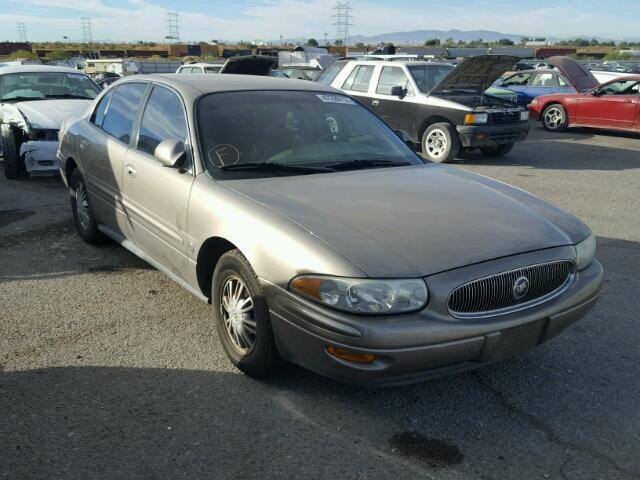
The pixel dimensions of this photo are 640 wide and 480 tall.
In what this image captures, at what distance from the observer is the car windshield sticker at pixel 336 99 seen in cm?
444

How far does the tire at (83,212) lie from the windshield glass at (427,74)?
695 cm

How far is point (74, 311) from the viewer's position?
4.23 m

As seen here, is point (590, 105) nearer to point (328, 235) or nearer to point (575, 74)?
point (575, 74)

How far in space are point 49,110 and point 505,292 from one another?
25.4ft

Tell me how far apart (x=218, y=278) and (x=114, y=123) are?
7.18 ft

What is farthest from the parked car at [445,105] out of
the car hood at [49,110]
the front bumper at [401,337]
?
the front bumper at [401,337]

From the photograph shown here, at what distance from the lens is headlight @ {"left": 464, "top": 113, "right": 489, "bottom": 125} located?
10.1 m

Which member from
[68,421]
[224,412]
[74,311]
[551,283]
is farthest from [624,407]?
[74,311]

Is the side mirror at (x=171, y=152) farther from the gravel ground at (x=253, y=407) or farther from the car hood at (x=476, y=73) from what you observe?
the car hood at (x=476, y=73)

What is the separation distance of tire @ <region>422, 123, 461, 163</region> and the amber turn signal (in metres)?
8.14

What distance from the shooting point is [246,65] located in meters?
11.8

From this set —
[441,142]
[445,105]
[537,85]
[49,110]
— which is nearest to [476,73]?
[445,105]

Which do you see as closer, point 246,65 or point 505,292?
point 505,292

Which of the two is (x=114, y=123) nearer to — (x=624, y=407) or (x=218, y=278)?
(x=218, y=278)
